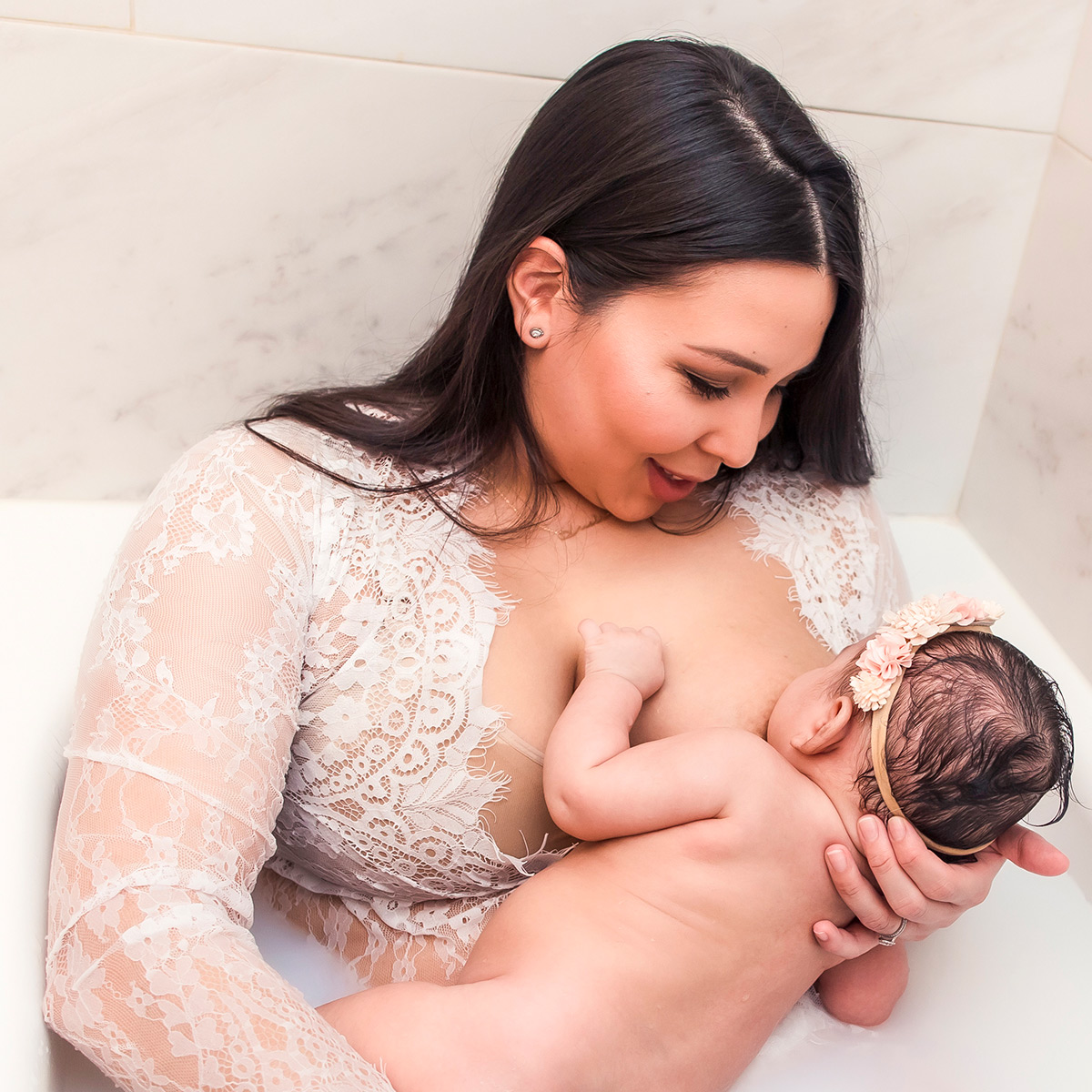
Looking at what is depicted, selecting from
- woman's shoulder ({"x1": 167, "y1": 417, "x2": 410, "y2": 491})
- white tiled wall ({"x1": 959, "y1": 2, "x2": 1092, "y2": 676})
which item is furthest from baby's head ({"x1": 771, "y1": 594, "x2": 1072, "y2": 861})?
white tiled wall ({"x1": 959, "y1": 2, "x2": 1092, "y2": 676})

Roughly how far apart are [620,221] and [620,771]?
0.58m

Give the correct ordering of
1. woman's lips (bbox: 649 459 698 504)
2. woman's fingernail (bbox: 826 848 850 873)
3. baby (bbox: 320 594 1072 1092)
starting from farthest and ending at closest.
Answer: woman's lips (bbox: 649 459 698 504)
woman's fingernail (bbox: 826 848 850 873)
baby (bbox: 320 594 1072 1092)

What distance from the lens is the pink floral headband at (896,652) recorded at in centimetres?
120

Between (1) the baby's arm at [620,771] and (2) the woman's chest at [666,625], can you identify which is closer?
(1) the baby's arm at [620,771]

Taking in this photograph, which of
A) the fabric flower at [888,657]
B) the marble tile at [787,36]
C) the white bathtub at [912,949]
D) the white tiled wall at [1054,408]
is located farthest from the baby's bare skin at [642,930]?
the marble tile at [787,36]

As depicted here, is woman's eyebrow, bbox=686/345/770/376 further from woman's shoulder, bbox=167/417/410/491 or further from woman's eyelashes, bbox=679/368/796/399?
woman's shoulder, bbox=167/417/410/491

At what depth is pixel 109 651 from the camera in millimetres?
1123

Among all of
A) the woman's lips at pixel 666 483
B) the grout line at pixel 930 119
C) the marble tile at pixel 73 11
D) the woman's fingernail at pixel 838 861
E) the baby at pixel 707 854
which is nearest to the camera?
the baby at pixel 707 854

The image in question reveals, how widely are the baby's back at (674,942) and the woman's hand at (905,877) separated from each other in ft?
0.09

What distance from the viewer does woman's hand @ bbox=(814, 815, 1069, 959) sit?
3.95ft

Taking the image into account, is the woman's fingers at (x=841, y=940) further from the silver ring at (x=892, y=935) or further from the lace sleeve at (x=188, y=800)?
the lace sleeve at (x=188, y=800)

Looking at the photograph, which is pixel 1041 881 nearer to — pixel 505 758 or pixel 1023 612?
pixel 1023 612

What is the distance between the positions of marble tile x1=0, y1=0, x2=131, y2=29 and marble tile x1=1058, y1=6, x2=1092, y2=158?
1.38 meters

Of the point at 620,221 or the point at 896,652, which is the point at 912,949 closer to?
the point at 896,652
